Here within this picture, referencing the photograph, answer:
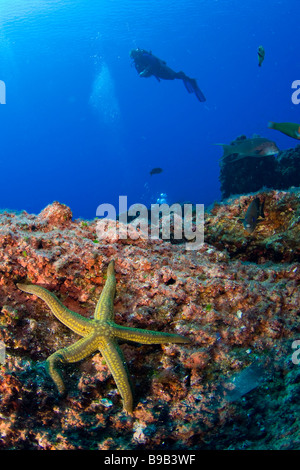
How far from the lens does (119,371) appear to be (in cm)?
200

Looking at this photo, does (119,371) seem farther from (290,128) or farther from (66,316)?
(290,128)

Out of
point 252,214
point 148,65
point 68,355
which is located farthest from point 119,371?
point 148,65

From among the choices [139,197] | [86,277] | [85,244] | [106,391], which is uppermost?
[139,197]

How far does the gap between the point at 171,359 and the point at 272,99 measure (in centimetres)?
14162

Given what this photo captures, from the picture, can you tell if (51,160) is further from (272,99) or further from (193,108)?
(272,99)

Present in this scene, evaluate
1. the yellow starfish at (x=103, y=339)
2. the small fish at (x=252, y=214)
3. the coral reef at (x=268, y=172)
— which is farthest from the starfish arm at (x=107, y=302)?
the coral reef at (x=268, y=172)

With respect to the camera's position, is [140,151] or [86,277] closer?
[86,277]

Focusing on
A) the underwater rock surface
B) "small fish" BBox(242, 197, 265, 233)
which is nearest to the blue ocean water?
"small fish" BBox(242, 197, 265, 233)

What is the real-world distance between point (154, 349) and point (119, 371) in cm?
59

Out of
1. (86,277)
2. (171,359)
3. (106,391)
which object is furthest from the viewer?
(86,277)

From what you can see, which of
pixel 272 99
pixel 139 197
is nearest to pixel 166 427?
pixel 139 197

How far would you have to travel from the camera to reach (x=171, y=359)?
238 cm

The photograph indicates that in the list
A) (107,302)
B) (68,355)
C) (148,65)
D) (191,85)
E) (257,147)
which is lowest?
(68,355)

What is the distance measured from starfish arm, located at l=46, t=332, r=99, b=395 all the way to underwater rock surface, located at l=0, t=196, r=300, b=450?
0.43ft
